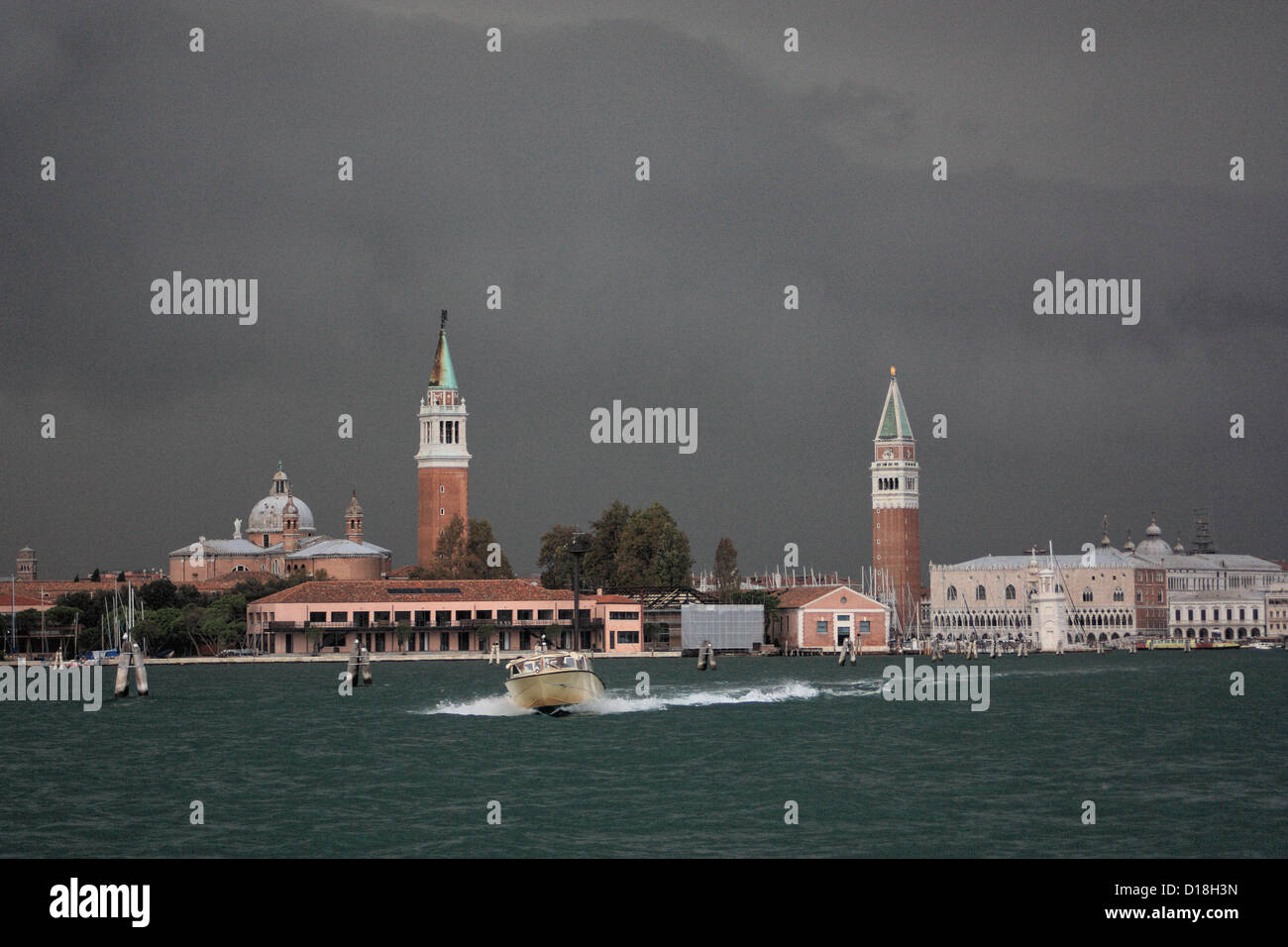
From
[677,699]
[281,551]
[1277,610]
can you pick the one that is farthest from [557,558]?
[1277,610]

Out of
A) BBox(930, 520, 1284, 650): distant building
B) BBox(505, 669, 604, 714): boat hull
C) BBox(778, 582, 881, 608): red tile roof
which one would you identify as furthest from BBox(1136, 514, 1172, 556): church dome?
BBox(505, 669, 604, 714): boat hull

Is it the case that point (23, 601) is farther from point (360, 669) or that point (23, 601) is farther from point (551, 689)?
point (551, 689)

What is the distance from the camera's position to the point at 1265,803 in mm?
29547

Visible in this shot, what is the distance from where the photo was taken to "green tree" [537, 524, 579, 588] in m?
119

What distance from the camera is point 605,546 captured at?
11794cm

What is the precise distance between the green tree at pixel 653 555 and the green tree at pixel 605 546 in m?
2.38

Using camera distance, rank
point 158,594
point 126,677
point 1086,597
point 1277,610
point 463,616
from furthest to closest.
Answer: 1. point 1277,610
2. point 1086,597
3. point 158,594
4. point 463,616
5. point 126,677

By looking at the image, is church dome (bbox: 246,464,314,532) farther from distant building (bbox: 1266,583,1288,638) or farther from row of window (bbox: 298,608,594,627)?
distant building (bbox: 1266,583,1288,638)

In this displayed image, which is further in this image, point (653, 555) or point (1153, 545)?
point (1153, 545)

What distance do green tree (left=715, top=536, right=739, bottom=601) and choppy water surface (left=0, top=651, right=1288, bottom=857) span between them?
5641cm

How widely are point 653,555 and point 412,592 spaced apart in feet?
55.4
